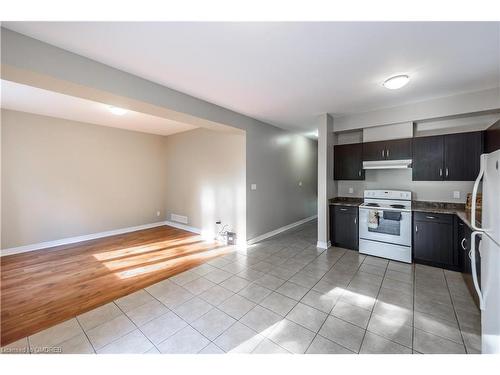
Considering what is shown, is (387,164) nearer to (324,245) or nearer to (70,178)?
(324,245)

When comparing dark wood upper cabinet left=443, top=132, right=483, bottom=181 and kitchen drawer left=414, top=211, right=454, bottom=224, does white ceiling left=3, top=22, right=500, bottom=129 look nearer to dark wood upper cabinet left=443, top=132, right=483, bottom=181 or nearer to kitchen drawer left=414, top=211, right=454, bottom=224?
dark wood upper cabinet left=443, top=132, right=483, bottom=181

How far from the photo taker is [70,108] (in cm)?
359

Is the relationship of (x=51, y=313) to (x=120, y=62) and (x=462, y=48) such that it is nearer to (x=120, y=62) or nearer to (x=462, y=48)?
(x=120, y=62)

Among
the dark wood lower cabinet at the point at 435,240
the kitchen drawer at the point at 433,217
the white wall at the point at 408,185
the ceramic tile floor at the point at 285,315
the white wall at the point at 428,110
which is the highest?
the white wall at the point at 428,110

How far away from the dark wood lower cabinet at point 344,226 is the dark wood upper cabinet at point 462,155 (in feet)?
4.87

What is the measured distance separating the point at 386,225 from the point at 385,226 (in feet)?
0.08

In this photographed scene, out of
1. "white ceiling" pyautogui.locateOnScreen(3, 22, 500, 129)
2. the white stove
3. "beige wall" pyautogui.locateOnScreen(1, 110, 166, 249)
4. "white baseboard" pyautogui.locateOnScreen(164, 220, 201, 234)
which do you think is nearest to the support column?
the white stove

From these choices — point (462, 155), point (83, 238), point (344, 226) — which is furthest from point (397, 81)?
point (83, 238)

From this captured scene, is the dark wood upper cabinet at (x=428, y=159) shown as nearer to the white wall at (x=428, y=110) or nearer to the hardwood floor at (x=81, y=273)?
the white wall at (x=428, y=110)

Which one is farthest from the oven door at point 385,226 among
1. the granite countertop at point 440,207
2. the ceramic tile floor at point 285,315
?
the ceramic tile floor at point 285,315

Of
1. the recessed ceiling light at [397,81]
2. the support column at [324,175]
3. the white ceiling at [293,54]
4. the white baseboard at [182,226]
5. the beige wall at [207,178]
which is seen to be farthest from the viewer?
the white baseboard at [182,226]

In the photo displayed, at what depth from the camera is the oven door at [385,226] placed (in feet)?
10.4

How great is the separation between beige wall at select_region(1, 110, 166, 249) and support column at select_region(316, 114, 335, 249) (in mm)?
4577
